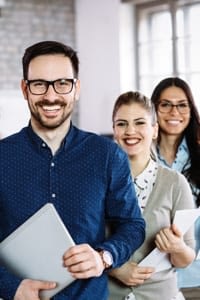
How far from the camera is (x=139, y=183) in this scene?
199 cm

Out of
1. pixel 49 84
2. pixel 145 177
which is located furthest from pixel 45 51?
pixel 145 177

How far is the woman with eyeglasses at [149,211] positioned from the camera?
1.85m

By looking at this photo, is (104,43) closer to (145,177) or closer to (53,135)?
(145,177)

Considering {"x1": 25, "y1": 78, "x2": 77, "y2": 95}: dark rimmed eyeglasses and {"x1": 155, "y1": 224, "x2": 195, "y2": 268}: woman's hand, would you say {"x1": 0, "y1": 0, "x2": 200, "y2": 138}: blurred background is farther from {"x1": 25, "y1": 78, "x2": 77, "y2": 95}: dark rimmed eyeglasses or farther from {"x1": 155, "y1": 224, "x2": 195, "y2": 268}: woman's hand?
{"x1": 25, "y1": 78, "x2": 77, "y2": 95}: dark rimmed eyeglasses

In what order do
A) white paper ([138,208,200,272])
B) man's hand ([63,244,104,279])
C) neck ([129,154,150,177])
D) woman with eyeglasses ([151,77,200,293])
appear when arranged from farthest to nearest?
woman with eyeglasses ([151,77,200,293])
neck ([129,154,150,177])
white paper ([138,208,200,272])
man's hand ([63,244,104,279])

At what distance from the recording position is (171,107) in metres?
2.60

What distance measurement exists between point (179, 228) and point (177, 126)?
0.82m

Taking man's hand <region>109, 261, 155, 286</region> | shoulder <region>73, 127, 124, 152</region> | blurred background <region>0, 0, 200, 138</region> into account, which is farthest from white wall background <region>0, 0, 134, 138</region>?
shoulder <region>73, 127, 124, 152</region>

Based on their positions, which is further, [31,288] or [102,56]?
[102,56]

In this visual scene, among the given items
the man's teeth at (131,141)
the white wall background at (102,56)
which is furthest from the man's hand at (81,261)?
the white wall background at (102,56)

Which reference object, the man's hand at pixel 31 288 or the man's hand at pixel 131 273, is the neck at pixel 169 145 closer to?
the man's hand at pixel 131 273

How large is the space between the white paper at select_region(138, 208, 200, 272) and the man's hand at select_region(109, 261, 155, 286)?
0.02m

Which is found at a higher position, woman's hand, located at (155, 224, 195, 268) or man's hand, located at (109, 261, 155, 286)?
woman's hand, located at (155, 224, 195, 268)

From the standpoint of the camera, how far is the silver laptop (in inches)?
57.0
